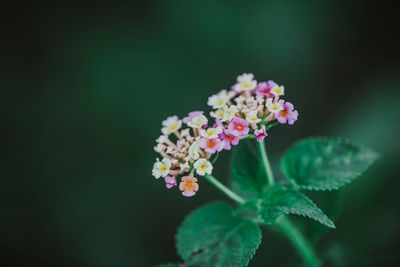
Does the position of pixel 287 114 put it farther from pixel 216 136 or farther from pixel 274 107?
pixel 216 136

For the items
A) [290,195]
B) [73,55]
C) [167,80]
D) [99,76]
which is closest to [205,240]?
[290,195]

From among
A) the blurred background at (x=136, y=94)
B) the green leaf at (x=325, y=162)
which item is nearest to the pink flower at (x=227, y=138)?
the green leaf at (x=325, y=162)

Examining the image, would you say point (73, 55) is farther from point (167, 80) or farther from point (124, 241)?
point (124, 241)

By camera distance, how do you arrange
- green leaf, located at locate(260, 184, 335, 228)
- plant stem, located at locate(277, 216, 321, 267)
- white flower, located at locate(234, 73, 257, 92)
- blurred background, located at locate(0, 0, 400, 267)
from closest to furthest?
green leaf, located at locate(260, 184, 335, 228) → white flower, located at locate(234, 73, 257, 92) → plant stem, located at locate(277, 216, 321, 267) → blurred background, located at locate(0, 0, 400, 267)

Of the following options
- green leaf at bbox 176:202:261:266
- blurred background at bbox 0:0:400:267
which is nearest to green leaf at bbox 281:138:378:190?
green leaf at bbox 176:202:261:266

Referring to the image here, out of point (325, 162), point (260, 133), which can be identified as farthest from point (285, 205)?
point (325, 162)

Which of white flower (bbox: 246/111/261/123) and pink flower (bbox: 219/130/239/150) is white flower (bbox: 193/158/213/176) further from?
white flower (bbox: 246/111/261/123)

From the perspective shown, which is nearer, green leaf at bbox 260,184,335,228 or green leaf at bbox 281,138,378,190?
green leaf at bbox 260,184,335,228
